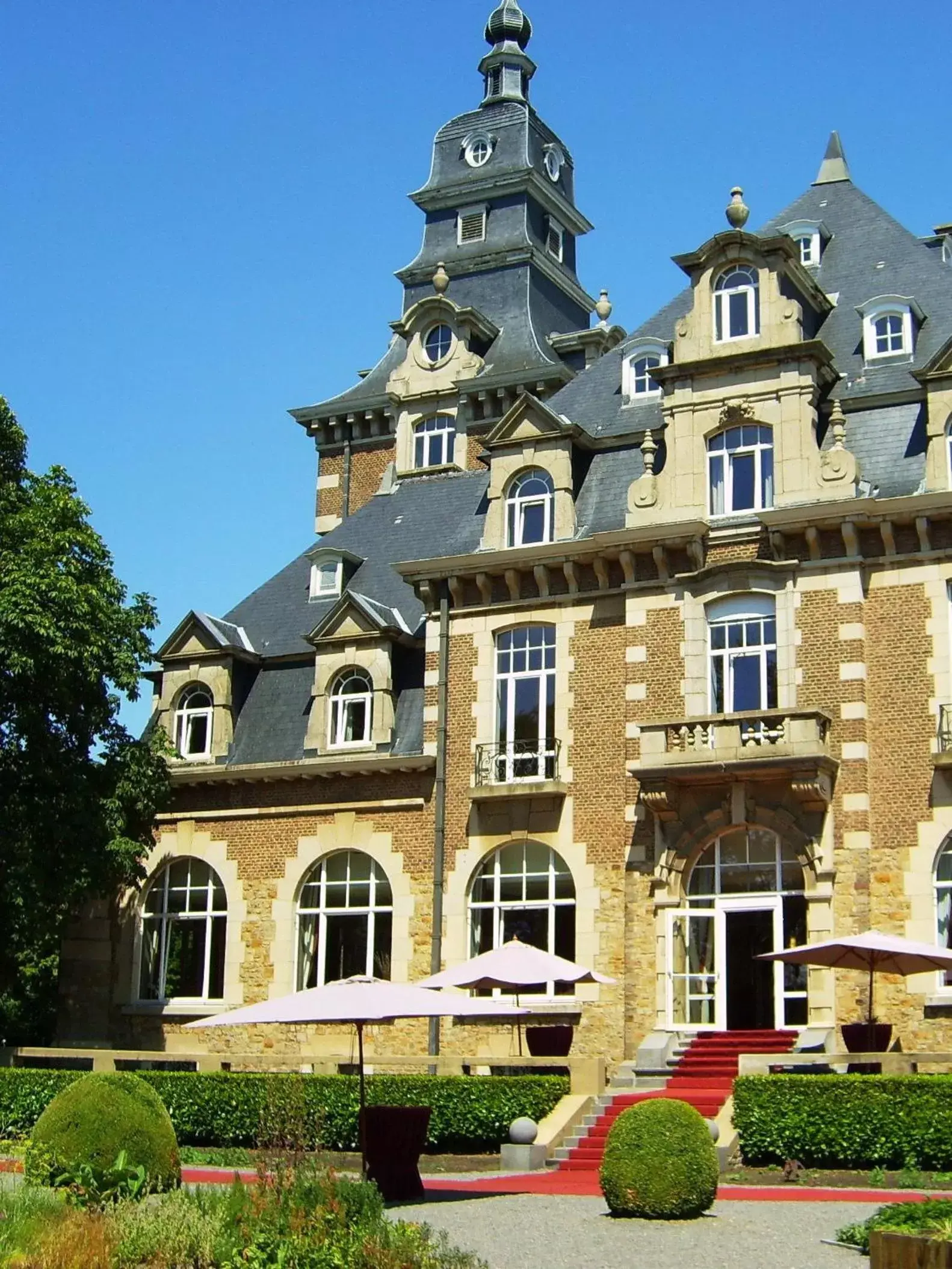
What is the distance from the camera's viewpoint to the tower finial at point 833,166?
113ft

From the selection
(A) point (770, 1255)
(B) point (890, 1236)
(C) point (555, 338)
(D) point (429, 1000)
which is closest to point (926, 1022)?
(D) point (429, 1000)

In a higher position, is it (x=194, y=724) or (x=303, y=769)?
(x=194, y=724)

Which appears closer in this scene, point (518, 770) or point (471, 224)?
point (518, 770)

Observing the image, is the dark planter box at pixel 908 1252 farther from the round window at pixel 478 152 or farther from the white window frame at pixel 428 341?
the round window at pixel 478 152

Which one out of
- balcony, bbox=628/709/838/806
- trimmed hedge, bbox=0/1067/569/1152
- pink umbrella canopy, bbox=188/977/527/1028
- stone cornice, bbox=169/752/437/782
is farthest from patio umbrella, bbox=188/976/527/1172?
stone cornice, bbox=169/752/437/782

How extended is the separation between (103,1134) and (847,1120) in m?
9.11

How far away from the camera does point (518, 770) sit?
97.9 ft

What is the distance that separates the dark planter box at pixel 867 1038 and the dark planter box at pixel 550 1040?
4.46m

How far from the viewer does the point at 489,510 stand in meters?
31.0

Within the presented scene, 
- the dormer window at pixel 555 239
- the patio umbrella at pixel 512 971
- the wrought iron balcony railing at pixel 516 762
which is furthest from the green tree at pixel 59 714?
the dormer window at pixel 555 239

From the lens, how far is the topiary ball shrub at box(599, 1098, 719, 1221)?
16594 mm

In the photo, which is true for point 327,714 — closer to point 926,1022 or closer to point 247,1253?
point 926,1022

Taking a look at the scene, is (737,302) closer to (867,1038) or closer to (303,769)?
(303,769)

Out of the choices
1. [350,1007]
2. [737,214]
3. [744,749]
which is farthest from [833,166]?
[350,1007]
